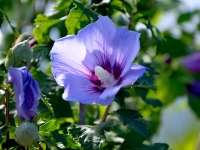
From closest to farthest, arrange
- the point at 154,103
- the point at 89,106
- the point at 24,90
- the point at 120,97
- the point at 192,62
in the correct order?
the point at 24,90 → the point at 120,97 → the point at 154,103 → the point at 89,106 → the point at 192,62

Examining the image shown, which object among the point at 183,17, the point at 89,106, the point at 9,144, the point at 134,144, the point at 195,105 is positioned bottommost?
the point at 195,105

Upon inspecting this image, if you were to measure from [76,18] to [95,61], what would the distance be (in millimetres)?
91

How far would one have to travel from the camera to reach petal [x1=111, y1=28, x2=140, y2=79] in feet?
2.71

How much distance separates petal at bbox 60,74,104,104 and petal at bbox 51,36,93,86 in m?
0.01

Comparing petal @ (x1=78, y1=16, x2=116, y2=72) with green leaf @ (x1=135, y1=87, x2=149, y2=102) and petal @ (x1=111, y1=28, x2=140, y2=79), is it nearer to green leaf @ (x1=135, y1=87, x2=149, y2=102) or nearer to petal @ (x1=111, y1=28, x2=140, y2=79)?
petal @ (x1=111, y1=28, x2=140, y2=79)

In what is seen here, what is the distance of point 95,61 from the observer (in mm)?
909

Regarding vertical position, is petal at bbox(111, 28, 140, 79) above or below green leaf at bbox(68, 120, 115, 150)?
above

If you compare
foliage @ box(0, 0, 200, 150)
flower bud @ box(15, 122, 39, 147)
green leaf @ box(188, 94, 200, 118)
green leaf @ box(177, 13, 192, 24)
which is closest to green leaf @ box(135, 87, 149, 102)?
foliage @ box(0, 0, 200, 150)

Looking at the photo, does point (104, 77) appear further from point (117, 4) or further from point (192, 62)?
point (192, 62)

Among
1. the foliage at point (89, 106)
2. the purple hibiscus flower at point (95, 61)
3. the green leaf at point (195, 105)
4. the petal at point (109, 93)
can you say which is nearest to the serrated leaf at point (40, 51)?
the foliage at point (89, 106)

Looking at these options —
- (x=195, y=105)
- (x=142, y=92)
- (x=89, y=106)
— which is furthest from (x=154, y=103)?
(x=195, y=105)

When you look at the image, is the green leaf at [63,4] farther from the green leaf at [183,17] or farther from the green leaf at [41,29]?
the green leaf at [183,17]

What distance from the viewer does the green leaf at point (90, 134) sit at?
87 cm

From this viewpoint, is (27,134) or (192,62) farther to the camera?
(192,62)
